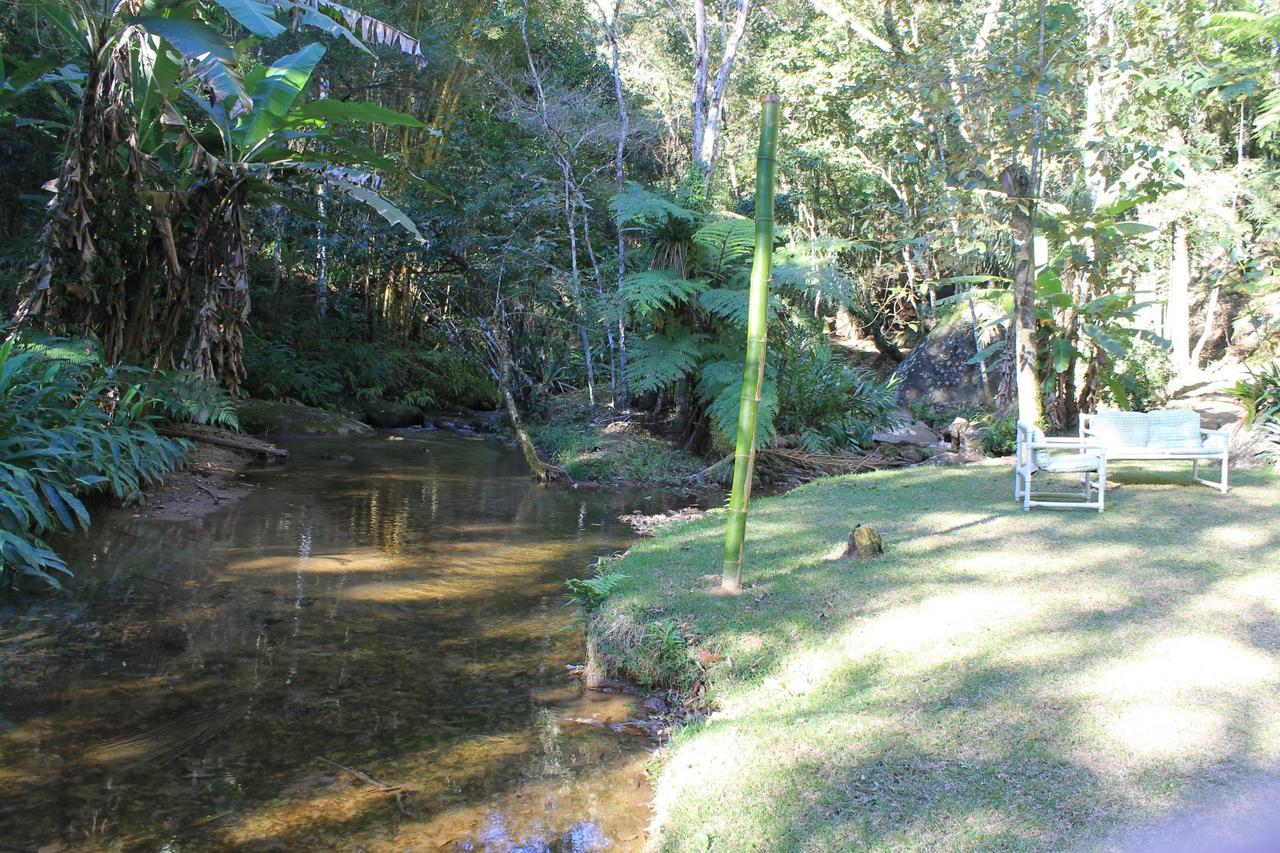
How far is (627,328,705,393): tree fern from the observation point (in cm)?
1134

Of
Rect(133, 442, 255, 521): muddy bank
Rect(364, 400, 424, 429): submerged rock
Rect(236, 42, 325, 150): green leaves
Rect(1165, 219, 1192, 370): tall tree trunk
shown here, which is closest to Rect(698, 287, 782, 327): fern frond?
Rect(236, 42, 325, 150): green leaves

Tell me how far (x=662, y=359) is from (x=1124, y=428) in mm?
5572

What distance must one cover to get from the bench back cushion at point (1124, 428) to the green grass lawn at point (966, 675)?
1038mm

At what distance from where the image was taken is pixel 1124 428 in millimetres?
7527

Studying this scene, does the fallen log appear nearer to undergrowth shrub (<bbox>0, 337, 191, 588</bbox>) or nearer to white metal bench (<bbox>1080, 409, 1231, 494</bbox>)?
undergrowth shrub (<bbox>0, 337, 191, 588</bbox>)

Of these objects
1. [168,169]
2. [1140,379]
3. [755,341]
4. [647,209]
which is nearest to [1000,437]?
[1140,379]

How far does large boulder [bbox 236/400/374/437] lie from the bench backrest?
37.1 feet

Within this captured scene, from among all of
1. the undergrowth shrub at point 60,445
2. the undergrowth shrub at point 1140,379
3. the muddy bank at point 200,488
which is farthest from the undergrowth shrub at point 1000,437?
the undergrowth shrub at point 60,445

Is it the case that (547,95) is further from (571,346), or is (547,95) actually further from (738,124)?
(738,124)

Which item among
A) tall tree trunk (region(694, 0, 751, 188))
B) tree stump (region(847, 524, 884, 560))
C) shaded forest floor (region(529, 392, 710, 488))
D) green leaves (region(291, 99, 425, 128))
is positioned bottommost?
tree stump (region(847, 524, 884, 560))

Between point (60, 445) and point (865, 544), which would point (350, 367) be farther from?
point (865, 544)

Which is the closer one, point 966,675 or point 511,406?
point 966,675

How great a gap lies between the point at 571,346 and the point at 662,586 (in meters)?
13.0

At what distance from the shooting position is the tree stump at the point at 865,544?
5.79 meters
